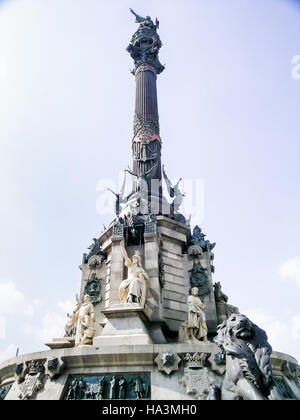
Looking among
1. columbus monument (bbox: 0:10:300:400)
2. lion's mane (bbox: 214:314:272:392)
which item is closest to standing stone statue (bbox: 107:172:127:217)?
columbus monument (bbox: 0:10:300:400)

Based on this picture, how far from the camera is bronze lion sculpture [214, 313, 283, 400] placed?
546 centimetres

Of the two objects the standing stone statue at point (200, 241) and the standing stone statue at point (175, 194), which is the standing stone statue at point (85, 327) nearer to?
the standing stone statue at point (200, 241)

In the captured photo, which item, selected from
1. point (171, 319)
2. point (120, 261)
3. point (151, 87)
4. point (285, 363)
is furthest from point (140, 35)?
point (285, 363)

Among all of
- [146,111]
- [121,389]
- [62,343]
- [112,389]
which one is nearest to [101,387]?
[112,389]

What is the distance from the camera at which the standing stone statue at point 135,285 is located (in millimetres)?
12734

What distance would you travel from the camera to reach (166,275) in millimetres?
15922

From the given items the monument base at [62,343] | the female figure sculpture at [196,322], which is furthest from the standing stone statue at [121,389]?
the monument base at [62,343]

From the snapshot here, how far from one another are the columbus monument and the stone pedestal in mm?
38

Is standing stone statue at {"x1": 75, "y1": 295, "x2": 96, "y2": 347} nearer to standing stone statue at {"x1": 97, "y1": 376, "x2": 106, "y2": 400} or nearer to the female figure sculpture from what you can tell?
standing stone statue at {"x1": 97, "y1": 376, "x2": 106, "y2": 400}

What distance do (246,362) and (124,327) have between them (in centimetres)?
694

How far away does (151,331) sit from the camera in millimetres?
13109

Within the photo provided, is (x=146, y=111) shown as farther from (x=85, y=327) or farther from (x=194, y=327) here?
(x=194, y=327)

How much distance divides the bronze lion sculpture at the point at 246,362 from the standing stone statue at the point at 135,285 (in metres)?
6.53
